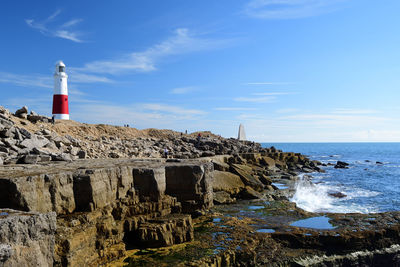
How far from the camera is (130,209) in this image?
26.7 feet

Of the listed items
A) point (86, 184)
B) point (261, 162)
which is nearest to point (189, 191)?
point (86, 184)

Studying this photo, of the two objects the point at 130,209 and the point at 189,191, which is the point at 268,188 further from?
the point at 130,209

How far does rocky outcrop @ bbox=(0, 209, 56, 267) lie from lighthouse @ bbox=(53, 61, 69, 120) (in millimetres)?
26741

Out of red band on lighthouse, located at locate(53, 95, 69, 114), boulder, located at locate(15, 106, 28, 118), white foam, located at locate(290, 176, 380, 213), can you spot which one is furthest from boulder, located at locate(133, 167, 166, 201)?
red band on lighthouse, located at locate(53, 95, 69, 114)

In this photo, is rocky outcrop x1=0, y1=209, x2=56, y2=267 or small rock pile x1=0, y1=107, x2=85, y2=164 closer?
rocky outcrop x1=0, y1=209, x2=56, y2=267

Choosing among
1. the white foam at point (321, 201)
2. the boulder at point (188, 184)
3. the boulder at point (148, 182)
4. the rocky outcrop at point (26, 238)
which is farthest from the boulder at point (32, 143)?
the white foam at point (321, 201)

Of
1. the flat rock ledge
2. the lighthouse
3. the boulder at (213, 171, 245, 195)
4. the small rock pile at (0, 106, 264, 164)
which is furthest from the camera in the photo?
the lighthouse

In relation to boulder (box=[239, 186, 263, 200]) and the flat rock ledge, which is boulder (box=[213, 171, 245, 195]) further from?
the flat rock ledge

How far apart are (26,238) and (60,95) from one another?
2769 cm

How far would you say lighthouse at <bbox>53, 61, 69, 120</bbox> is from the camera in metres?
29.3

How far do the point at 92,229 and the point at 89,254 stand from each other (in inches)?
18.4

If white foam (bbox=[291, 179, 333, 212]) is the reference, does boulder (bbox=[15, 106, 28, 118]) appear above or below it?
above

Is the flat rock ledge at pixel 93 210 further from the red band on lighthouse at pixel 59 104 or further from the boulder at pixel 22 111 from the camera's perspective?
the red band on lighthouse at pixel 59 104

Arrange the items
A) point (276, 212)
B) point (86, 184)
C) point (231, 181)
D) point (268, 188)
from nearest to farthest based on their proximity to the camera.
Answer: point (86, 184)
point (276, 212)
point (231, 181)
point (268, 188)
